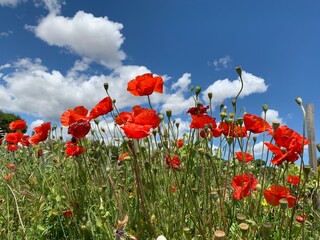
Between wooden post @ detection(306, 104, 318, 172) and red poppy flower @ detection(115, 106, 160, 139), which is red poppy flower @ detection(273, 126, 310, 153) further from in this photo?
wooden post @ detection(306, 104, 318, 172)

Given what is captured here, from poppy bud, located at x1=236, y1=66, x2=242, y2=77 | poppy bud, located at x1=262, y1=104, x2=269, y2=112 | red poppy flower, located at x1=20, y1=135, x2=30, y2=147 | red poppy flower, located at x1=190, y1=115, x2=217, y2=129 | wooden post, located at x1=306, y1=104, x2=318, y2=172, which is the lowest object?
red poppy flower, located at x1=190, y1=115, x2=217, y2=129

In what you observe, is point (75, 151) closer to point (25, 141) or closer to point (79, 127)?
point (79, 127)

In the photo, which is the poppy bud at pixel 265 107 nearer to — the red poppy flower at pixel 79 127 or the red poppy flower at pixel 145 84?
the red poppy flower at pixel 145 84

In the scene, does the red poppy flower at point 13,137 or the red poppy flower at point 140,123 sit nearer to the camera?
the red poppy flower at point 140,123

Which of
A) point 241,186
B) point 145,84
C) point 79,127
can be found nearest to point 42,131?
point 79,127

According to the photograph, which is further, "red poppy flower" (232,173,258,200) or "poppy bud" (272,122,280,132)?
"red poppy flower" (232,173,258,200)

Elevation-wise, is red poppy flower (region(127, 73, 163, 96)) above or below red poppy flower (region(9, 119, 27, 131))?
below

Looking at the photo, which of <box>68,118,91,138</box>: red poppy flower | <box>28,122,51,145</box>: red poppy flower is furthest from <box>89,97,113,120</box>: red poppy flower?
<box>28,122,51,145</box>: red poppy flower

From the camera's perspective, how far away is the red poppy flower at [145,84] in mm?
1909

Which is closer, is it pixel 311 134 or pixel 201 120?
pixel 201 120

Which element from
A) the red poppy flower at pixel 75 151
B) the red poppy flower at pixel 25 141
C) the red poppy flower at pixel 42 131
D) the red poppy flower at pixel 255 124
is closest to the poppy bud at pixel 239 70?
the red poppy flower at pixel 255 124

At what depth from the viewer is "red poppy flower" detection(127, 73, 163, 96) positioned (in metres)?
1.91

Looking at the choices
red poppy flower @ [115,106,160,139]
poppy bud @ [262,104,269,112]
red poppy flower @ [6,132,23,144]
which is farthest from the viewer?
red poppy flower @ [6,132,23,144]

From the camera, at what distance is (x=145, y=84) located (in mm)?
1908
